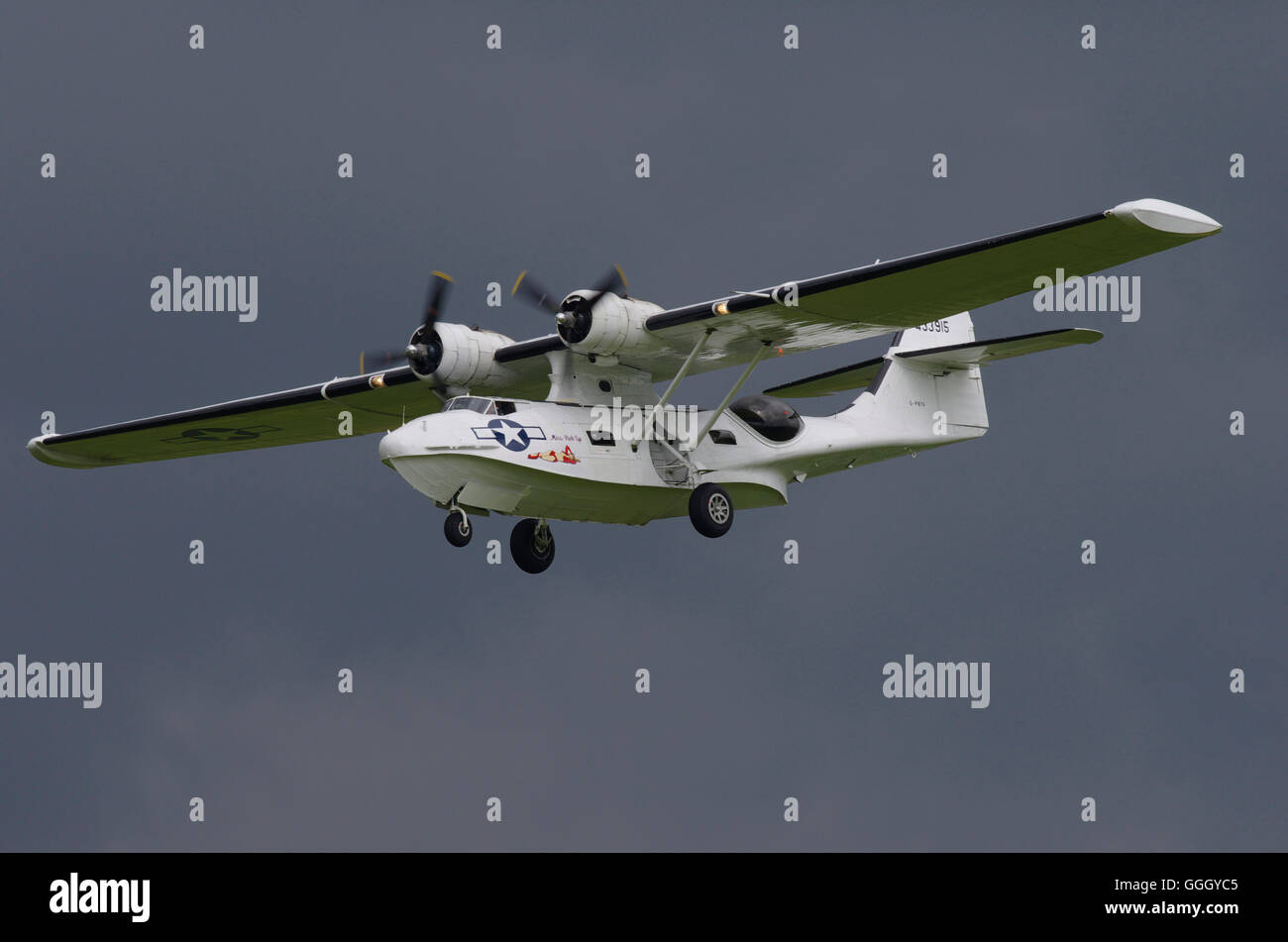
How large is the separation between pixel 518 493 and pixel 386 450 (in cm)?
197

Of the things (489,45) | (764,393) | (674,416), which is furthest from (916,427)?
(489,45)

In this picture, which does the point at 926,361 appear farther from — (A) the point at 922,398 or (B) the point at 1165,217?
(B) the point at 1165,217

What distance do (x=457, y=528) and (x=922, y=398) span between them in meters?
8.11

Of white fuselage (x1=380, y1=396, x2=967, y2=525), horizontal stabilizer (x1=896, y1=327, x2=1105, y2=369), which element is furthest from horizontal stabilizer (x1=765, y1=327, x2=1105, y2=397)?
white fuselage (x1=380, y1=396, x2=967, y2=525)

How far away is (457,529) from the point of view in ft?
87.4

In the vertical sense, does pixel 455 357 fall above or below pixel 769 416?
above

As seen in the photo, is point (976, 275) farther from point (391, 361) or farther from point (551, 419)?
point (391, 361)

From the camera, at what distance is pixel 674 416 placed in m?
28.1

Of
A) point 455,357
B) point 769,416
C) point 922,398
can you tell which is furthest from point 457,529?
point 922,398

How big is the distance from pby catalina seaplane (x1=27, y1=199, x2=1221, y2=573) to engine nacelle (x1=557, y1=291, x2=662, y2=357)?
0.07 feet
